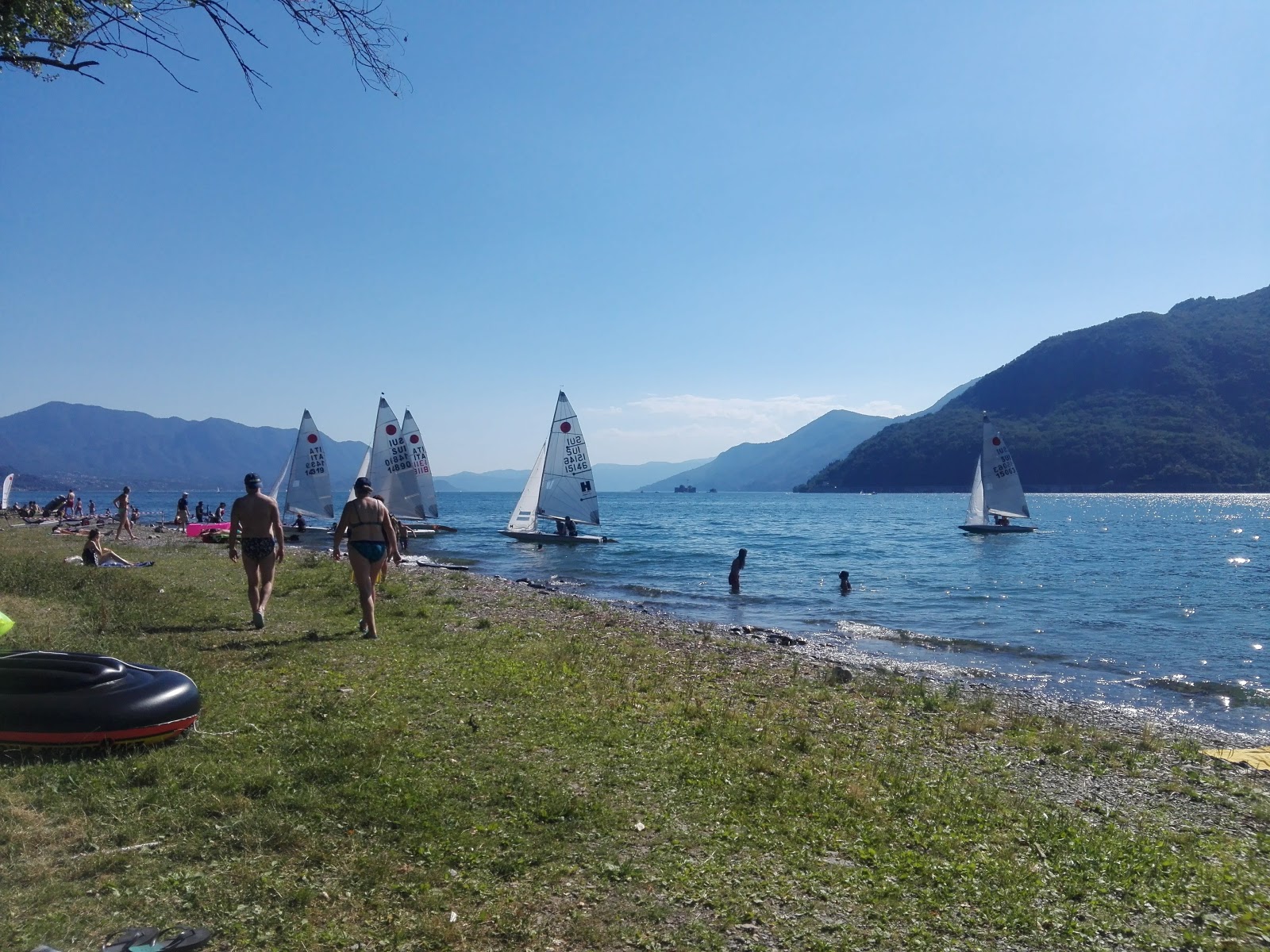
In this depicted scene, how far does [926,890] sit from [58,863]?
17.5 ft

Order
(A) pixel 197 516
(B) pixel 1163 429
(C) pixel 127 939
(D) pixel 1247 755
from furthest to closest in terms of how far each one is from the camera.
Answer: (B) pixel 1163 429
(A) pixel 197 516
(D) pixel 1247 755
(C) pixel 127 939

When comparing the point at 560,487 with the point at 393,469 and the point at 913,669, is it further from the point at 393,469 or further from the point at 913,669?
the point at 913,669

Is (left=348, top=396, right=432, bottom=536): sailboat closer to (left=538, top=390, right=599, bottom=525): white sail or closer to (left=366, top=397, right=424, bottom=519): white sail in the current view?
(left=366, top=397, right=424, bottom=519): white sail

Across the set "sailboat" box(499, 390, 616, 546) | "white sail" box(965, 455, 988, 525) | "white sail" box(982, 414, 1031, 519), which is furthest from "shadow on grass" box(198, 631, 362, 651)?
"white sail" box(965, 455, 988, 525)

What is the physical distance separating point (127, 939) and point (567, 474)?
4185 cm

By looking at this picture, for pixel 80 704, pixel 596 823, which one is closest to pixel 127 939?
Answer: pixel 596 823

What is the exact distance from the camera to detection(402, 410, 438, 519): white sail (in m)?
46.6

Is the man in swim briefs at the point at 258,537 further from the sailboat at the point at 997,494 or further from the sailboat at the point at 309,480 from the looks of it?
the sailboat at the point at 997,494

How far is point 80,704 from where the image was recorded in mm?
6039

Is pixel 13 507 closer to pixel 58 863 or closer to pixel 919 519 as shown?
pixel 58 863

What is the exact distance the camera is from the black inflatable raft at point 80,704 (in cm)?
599

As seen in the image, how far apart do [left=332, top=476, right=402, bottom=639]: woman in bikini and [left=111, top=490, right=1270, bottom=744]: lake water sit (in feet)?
39.6

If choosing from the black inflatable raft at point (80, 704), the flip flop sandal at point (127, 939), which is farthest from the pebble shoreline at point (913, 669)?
the flip flop sandal at point (127, 939)

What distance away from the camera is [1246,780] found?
8891 mm
